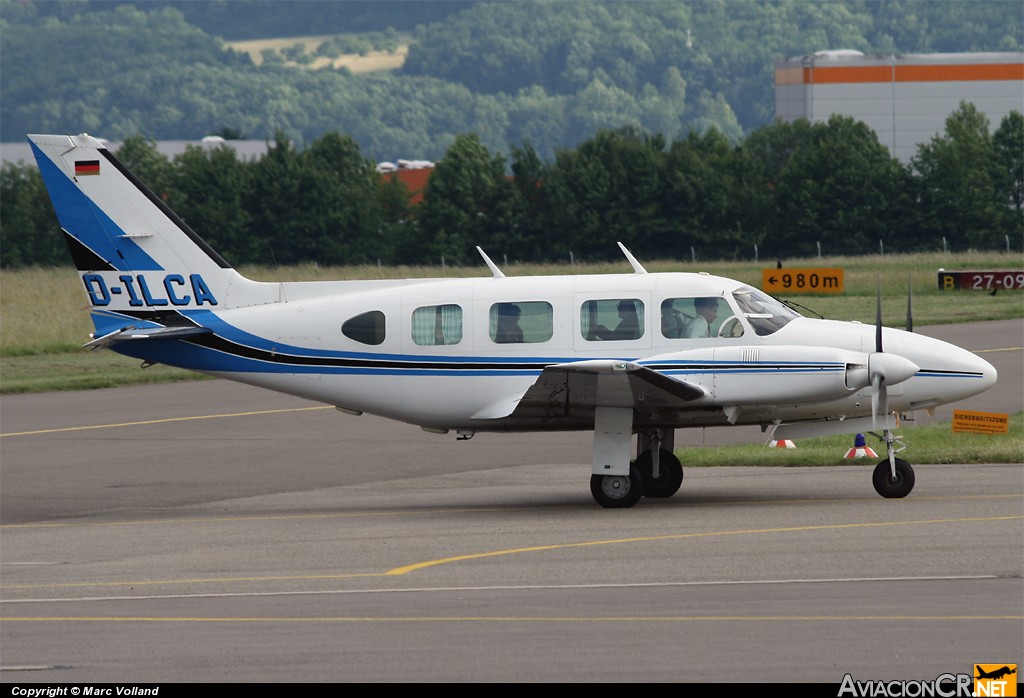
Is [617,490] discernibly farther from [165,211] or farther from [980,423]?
[980,423]

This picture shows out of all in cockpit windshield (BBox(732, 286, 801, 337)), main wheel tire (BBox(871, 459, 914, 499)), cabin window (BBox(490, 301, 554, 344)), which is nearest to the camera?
main wheel tire (BBox(871, 459, 914, 499))

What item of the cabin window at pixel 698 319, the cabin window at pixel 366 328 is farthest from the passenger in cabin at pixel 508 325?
the cabin window at pixel 698 319

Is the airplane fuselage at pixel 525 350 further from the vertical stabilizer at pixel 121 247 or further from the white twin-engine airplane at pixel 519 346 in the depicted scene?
the vertical stabilizer at pixel 121 247

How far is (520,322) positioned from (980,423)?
7911 mm

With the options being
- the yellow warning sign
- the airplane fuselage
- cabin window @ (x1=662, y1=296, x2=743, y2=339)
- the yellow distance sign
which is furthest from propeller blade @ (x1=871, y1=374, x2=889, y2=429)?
the yellow distance sign

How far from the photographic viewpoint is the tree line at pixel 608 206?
3233 inches

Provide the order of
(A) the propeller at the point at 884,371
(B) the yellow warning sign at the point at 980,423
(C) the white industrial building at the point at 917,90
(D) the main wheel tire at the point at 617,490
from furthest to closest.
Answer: (C) the white industrial building at the point at 917,90
(B) the yellow warning sign at the point at 980,423
(D) the main wheel tire at the point at 617,490
(A) the propeller at the point at 884,371

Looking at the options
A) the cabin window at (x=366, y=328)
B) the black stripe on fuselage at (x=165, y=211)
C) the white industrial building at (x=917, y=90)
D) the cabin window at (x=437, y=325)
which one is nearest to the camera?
the cabin window at (x=437, y=325)

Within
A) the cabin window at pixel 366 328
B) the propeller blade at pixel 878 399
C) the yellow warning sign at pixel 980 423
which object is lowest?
the yellow warning sign at pixel 980 423

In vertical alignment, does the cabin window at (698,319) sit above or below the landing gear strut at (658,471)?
above

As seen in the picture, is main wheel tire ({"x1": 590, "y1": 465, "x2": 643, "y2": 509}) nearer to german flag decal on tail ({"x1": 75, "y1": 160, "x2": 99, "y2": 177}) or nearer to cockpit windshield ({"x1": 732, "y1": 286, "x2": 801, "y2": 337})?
cockpit windshield ({"x1": 732, "y1": 286, "x2": 801, "y2": 337})

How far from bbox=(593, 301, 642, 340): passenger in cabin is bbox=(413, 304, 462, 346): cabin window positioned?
64.4 inches

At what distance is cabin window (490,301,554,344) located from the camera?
1642 cm

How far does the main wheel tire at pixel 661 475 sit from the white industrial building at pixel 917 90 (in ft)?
362
